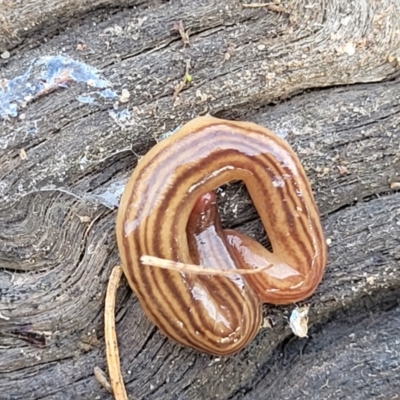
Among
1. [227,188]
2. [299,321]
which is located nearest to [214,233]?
[227,188]

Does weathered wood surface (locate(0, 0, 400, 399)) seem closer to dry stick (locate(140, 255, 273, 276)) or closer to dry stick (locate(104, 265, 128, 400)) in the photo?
dry stick (locate(104, 265, 128, 400))

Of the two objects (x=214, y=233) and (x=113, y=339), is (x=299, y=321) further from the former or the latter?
(x=113, y=339)

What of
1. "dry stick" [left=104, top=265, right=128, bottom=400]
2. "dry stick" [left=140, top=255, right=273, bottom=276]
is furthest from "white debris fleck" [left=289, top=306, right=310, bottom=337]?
"dry stick" [left=104, top=265, right=128, bottom=400]

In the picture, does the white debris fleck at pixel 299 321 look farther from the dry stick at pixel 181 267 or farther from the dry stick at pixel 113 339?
the dry stick at pixel 113 339

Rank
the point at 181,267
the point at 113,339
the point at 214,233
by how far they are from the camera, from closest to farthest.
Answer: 1. the point at 181,267
2. the point at 113,339
3. the point at 214,233

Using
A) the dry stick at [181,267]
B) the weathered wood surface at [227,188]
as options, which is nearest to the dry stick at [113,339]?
the weathered wood surface at [227,188]

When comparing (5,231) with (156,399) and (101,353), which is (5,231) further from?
(156,399)
